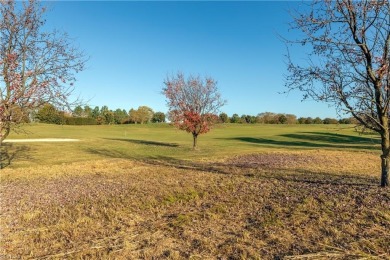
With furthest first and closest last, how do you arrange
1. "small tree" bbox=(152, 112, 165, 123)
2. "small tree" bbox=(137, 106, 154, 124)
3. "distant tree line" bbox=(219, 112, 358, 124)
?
"small tree" bbox=(152, 112, 165, 123)
"small tree" bbox=(137, 106, 154, 124)
"distant tree line" bbox=(219, 112, 358, 124)

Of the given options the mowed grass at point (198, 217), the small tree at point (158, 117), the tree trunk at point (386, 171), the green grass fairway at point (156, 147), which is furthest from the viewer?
the small tree at point (158, 117)

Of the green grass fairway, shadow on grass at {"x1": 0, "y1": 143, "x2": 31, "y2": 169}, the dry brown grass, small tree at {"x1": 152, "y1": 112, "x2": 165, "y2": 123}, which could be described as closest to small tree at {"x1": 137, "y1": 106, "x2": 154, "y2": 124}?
small tree at {"x1": 152, "y1": 112, "x2": 165, "y2": 123}

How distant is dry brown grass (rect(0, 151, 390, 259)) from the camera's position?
5.06 metres

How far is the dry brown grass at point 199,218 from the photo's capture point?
506 cm

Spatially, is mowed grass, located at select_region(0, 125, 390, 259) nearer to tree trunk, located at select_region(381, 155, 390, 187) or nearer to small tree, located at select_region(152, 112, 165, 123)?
tree trunk, located at select_region(381, 155, 390, 187)

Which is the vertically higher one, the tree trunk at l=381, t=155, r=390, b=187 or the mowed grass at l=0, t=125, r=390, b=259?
the tree trunk at l=381, t=155, r=390, b=187

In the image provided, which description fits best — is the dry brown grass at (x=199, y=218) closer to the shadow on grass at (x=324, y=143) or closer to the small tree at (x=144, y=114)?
the shadow on grass at (x=324, y=143)

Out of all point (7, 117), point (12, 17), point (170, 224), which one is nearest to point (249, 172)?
point (170, 224)

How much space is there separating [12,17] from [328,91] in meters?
10.6

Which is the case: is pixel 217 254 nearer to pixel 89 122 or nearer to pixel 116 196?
pixel 116 196

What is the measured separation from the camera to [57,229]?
6309 millimetres

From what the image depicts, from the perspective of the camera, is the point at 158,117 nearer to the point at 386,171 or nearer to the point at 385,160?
the point at 385,160

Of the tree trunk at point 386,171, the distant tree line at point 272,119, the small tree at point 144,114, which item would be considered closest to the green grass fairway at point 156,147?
the tree trunk at point 386,171

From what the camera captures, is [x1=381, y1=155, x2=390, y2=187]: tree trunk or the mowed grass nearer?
the mowed grass
